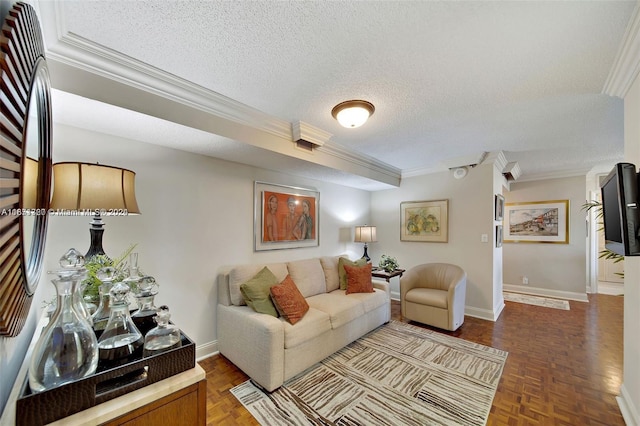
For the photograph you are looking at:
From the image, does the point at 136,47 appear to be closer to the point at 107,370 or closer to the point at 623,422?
the point at 107,370

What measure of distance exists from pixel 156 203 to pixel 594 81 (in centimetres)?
362

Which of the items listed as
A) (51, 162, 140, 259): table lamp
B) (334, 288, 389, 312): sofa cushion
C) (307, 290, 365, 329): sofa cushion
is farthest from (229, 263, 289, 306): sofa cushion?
(51, 162, 140, 259): table lamp

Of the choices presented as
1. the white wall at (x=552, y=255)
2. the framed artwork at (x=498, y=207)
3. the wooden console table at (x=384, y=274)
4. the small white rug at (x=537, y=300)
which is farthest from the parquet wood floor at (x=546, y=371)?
the framed artwork at (x=498, y=207)

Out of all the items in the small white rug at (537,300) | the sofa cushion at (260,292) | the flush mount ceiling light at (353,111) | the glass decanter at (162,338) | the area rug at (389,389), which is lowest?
the small white rug at (537,300)

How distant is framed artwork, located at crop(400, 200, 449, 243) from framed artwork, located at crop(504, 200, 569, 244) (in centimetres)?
230

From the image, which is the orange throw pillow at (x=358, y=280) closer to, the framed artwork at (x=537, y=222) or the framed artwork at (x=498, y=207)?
the framed artwork at (x=498, y=207)

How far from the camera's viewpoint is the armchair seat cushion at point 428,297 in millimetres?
3260

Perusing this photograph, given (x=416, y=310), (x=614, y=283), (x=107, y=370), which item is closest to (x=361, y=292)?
(x=416, y=310)

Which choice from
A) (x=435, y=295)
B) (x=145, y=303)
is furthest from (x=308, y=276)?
(x=145, y=303)

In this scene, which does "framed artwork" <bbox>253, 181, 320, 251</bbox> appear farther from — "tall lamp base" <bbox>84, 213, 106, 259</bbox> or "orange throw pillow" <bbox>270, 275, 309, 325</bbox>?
"tall lamp base" <bbox>84, 213, 106, 259</bbox>

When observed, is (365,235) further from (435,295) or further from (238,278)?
(238,278)

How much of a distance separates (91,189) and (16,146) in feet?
2.50

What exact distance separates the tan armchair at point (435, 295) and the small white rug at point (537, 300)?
1.99m

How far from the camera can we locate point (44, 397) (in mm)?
682
